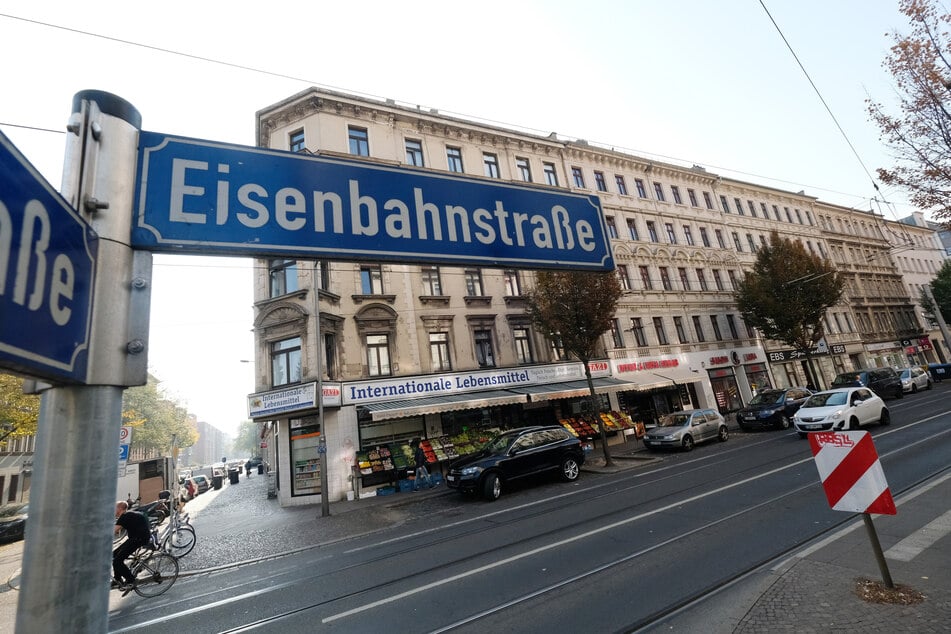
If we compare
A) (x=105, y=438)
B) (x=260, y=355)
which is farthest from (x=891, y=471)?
(x=260, y=355)

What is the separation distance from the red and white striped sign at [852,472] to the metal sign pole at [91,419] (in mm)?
5289

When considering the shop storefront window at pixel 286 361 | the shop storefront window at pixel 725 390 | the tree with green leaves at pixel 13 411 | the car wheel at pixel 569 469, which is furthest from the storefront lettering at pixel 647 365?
the tree with green leaves at pixel 13 411

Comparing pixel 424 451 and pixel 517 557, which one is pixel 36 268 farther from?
pixel 424 451

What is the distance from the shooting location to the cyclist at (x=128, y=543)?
7.79 metres

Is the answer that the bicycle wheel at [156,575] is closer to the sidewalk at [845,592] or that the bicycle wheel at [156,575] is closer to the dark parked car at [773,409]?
the sidewalk at [845,592]

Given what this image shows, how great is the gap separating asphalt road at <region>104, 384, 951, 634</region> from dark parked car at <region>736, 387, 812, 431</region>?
24.1 ft

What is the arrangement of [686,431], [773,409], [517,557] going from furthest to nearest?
1. [773,409]
2. [686,431]
3. [517,557]

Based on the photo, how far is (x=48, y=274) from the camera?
3.89ft

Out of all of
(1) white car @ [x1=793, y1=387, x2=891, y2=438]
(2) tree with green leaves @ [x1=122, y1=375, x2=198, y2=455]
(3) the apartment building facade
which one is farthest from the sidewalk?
(2) tree with green leaves @ [x1=122, y1=375, x2=198, y2=455]

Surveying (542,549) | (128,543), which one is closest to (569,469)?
(542,549)

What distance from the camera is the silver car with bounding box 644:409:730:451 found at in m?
17.0

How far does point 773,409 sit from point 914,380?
16.3 m

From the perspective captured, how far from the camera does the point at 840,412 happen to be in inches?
558

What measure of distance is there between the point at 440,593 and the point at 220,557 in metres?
7.62
